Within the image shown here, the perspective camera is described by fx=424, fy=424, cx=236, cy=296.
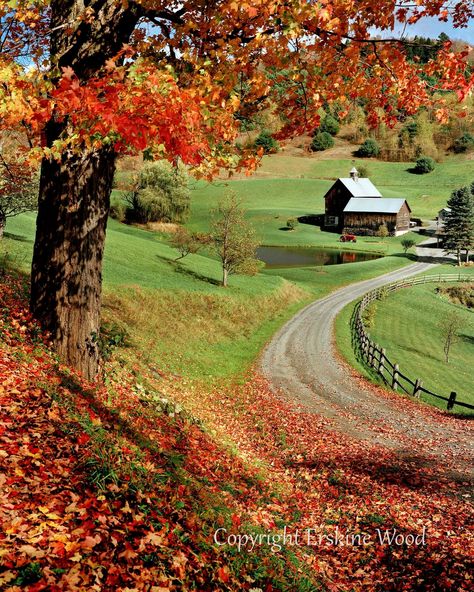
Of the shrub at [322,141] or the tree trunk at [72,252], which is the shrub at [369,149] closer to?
the shrub at [322,141]

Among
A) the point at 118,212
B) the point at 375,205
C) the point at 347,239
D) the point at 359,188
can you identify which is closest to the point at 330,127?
the point at 359,188

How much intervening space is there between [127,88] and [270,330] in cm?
2806

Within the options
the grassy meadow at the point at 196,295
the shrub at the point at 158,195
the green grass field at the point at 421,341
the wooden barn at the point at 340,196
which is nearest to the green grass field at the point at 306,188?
the wooden barn at the point at 340,196

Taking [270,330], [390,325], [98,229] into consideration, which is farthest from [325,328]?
[98,229]

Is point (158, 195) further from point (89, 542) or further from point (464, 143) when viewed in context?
point (464, 143)

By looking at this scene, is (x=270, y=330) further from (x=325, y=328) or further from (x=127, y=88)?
(x=127, y=88)

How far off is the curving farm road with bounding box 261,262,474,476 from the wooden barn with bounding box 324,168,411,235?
6739 cm

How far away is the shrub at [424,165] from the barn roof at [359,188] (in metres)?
37.1

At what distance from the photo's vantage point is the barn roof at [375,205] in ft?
302

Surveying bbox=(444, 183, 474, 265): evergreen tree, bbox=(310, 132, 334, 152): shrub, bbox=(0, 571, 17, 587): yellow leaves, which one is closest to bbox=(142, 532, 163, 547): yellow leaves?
bbox=(0, 571, 17, 587): yellow leaves

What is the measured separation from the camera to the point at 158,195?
69.0 metres

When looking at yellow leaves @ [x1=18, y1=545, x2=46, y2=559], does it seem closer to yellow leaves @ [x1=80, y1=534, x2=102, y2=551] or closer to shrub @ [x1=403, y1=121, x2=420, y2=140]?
yellow leaves @ [x1=80, y1=534, x2=102, y2=551]

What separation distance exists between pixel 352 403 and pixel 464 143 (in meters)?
157

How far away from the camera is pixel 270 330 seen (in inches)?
1300
